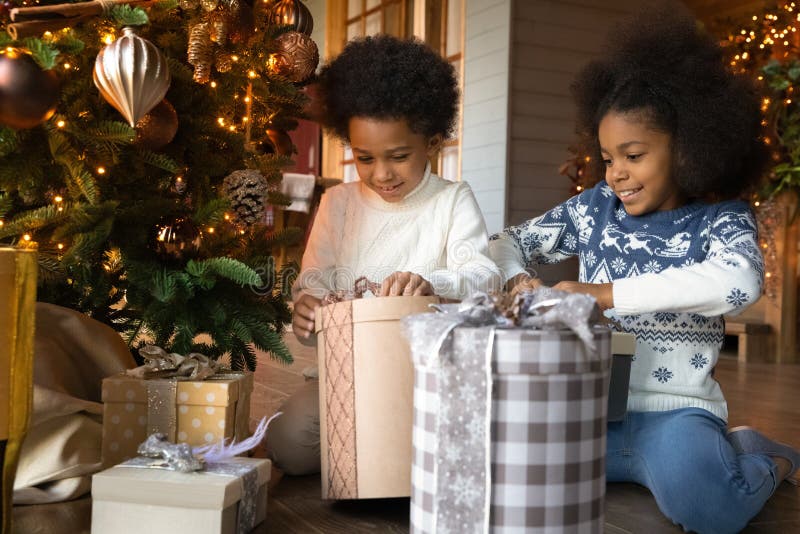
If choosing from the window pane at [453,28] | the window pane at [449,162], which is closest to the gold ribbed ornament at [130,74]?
the window pane at [449,162]

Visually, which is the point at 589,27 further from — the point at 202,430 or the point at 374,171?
the point at 202,430

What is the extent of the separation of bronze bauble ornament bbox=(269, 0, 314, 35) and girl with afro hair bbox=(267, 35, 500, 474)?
0.82 feet

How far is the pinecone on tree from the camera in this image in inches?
58.2

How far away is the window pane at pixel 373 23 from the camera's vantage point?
506 centimetres

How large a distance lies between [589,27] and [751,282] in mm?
3335

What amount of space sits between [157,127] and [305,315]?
0.41m

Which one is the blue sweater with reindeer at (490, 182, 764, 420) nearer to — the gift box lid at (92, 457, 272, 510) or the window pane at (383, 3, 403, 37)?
the gift box lid at (92, 457, 272, 510)

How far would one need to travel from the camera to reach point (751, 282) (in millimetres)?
1212

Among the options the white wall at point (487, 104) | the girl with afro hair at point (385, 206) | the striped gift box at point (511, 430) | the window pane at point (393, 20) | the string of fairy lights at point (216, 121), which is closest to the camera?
the striped gift box at point (511, 430)

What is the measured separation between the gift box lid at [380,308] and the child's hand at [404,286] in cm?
7

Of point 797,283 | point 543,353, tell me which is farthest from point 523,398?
point 797,283

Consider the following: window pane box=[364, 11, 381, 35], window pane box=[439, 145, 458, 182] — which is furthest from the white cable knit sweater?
window pane box=[364, 11, 381, 35]

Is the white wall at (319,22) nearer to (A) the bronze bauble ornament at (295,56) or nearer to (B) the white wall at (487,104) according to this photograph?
(B) the white wall at (487,104)

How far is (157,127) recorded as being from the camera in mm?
1347
